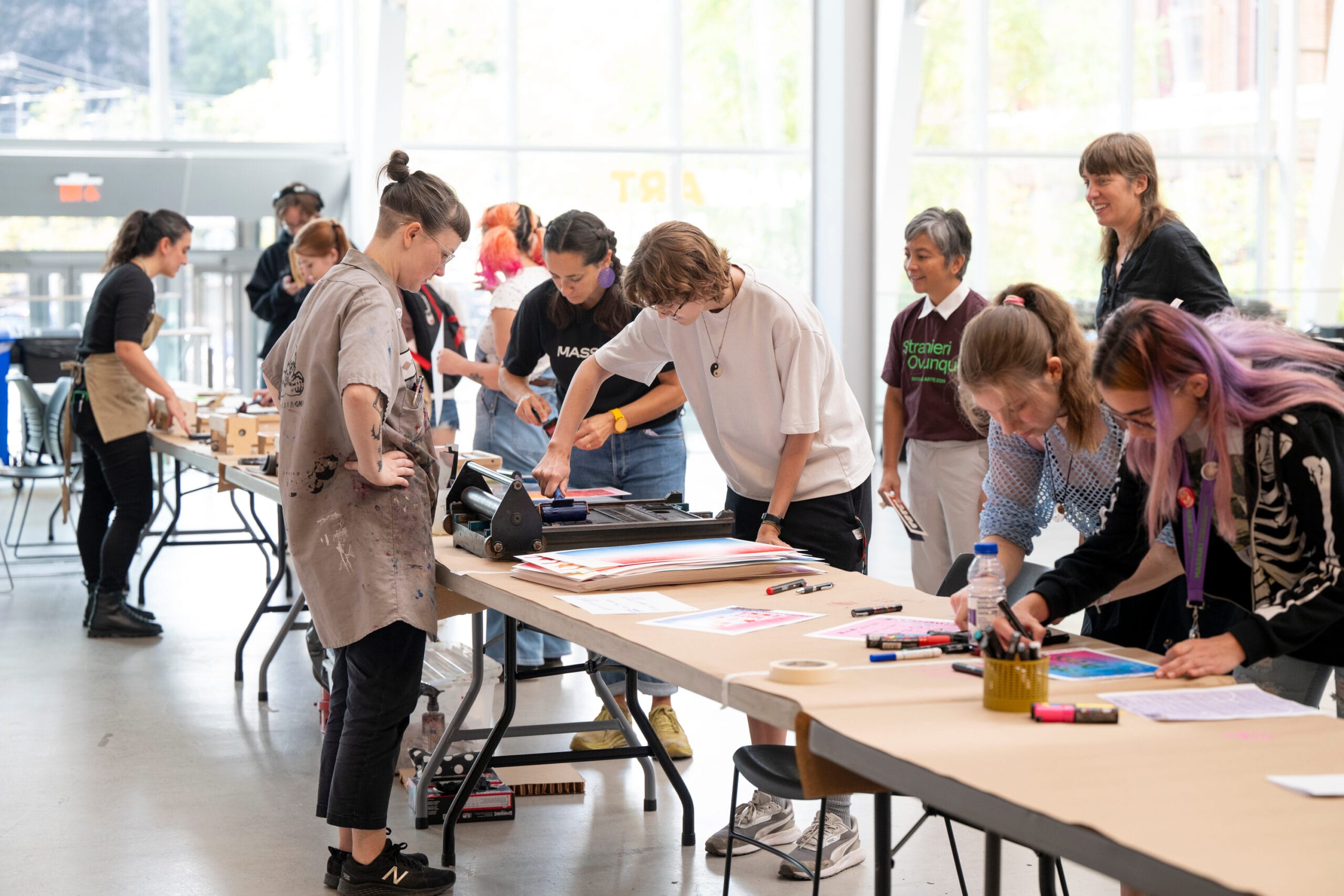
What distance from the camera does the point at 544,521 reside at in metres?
2.80

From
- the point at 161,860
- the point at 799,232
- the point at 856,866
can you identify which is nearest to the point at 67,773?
the point at 161,860

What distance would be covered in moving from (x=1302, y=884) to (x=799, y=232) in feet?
38.0

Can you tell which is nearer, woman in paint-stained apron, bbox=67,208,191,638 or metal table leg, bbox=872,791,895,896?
metal table leg, bbox=872,791,895,896

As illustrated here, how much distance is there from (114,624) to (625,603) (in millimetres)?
3565

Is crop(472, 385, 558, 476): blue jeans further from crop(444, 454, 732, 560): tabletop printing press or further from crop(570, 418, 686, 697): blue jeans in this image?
crop(444, 454, 732, 560): tabletop printing press

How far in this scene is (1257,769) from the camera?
4.75 feet

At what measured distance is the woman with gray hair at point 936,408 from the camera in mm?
3865

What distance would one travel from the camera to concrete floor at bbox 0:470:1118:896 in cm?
285

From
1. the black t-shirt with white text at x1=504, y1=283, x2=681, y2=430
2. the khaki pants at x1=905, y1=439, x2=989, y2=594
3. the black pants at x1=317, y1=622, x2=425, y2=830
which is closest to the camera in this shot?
the black pants at x1=317, y1=622, x2=425, y2=830

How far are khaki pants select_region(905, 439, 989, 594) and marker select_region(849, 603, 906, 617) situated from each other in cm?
160

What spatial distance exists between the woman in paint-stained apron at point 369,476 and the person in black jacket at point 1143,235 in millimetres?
1785

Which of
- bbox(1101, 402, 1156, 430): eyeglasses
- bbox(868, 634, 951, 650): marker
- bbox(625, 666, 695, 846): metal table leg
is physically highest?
bbox(1101, 402, 1156, 430): eyeglasses

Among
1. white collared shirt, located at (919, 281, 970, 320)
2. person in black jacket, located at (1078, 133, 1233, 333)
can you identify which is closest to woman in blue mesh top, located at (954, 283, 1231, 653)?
person in black jacket, located at (1078, 133, 1233, 333)

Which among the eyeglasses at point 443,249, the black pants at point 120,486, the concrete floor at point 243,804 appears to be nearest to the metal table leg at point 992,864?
the concrete floor at point 243,804
